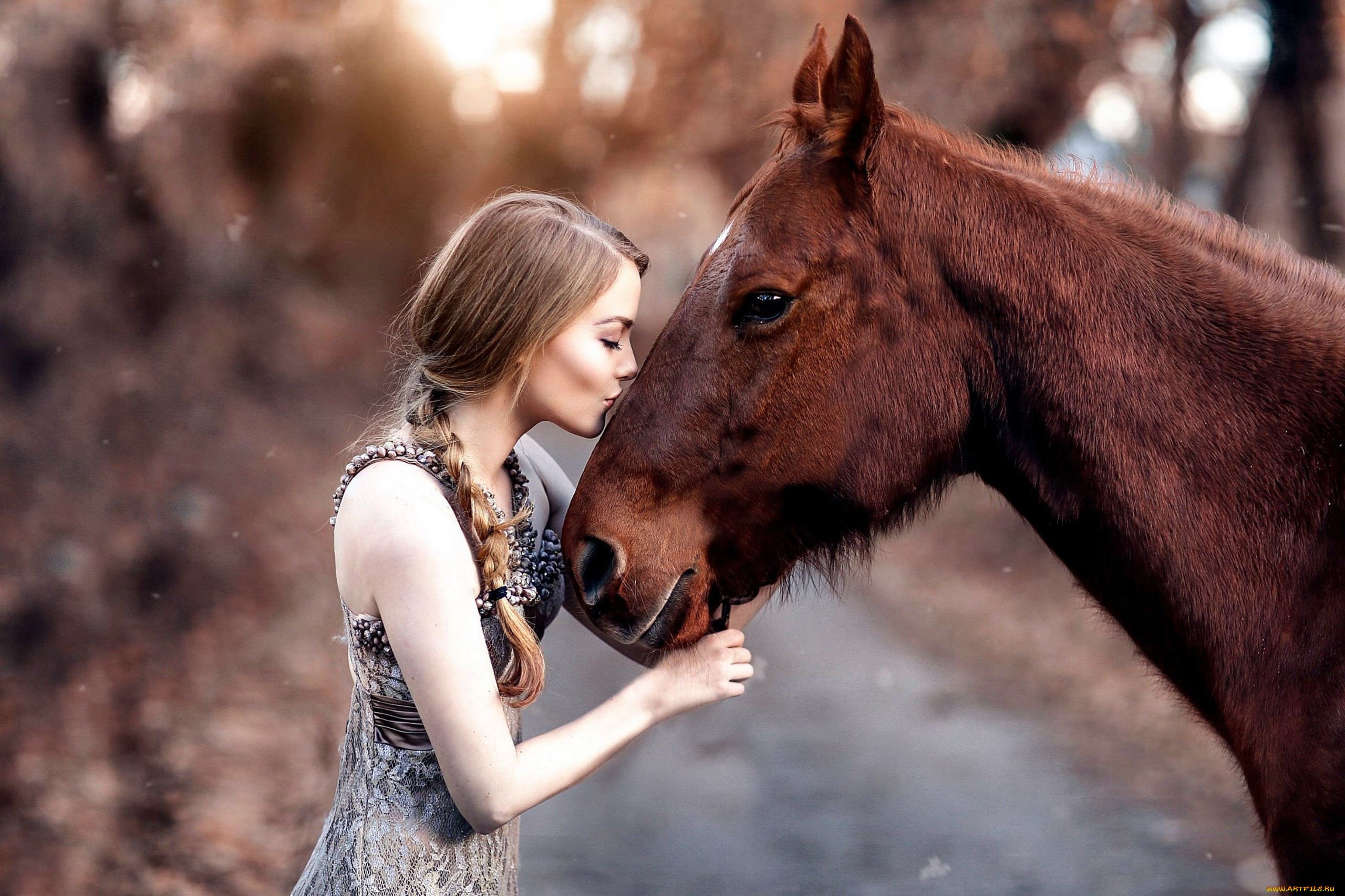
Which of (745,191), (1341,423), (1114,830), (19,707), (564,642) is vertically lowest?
(564,642)

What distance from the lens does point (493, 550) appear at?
4.47 ft

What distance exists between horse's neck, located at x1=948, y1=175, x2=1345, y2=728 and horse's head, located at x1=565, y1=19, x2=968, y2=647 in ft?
0.36

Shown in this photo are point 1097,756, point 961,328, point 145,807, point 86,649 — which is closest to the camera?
point 961,328

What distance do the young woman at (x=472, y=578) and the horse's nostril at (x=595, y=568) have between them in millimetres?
92

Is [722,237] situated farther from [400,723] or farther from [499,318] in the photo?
[400,723]

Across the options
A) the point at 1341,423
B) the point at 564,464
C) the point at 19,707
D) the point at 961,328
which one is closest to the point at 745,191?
the point at 961,328

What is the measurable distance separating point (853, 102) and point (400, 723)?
3.81ft

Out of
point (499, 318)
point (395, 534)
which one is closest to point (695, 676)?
point (395, 534)

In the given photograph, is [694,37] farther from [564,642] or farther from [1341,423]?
[1341,423]

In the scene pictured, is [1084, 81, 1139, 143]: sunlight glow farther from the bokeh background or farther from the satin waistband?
the satin waistband

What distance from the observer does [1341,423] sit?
1279mm

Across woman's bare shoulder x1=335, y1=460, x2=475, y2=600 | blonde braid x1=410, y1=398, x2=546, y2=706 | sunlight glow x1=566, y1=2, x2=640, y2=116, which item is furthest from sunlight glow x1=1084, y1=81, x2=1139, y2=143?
woman's bare shoulder x1=335, y1=460, x2=475, y2=600

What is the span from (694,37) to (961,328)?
22.0 ft

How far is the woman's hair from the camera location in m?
1.38
